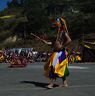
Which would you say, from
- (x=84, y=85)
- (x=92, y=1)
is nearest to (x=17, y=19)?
(x=92, y=1)

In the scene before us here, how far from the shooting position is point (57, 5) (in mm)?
94938

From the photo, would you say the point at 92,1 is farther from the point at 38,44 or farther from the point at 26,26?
the point at 38,44

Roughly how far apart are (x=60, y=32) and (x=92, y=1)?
245 feet

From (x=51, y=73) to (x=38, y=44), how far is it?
2295 inches

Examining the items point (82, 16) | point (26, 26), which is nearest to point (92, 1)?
point (82, 16)

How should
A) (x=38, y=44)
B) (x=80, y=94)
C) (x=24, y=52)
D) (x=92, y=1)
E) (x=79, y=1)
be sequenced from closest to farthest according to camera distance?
1. (x=80, y=94)
2. (x=24, y=52)
3. (x=38, y=44)
4. (x=92, y=1)
5. (x=79, y=1)

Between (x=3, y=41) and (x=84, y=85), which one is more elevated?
(x=84, y=85)

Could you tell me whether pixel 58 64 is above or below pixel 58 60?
below

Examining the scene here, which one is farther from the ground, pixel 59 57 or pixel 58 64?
pixel 59 57

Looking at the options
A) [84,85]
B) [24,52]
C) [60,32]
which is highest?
[60,32]

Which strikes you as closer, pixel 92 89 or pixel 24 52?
pixel 92 89

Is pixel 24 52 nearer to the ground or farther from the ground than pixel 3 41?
farther from the ground

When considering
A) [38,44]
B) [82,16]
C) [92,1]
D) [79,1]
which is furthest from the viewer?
[79,1]

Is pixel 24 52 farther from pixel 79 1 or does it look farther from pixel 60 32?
pixel 79 1
